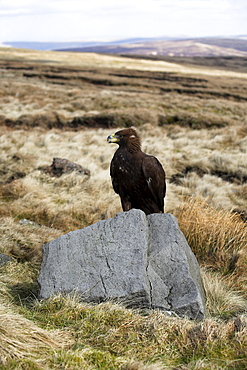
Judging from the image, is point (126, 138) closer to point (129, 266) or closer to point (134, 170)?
point (134, 170)

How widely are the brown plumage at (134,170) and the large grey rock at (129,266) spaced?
2.54 ft

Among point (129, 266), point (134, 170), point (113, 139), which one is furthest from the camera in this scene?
point (113, 139)

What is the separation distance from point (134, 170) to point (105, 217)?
2.68 meters

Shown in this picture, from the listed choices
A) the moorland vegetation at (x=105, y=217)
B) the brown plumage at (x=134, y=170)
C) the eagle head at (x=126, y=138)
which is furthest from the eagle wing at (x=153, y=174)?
the moorland vegetation at (x=105, y=217)

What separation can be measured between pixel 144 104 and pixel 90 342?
20.7 metres

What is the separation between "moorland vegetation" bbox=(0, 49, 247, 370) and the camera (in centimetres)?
283

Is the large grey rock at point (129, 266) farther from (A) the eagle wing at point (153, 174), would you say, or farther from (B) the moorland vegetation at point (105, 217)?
(A) the eagle wing at point (153, 174)

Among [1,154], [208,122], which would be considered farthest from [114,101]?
[1,154]

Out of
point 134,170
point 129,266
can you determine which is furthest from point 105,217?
point 129,266

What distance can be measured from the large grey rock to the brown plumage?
775 millimetres

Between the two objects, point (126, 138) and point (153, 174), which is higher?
point (126, 138)

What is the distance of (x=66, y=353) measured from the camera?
107 inches

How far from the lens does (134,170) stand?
465 centimetres

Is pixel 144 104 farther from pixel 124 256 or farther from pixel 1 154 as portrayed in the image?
pixel 124 256
